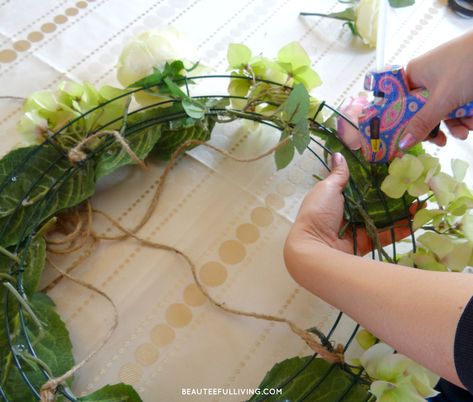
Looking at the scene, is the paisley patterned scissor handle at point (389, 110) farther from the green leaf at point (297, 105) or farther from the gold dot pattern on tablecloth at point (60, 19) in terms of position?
the gold dot pattern on tablecloth at point (60, 19)

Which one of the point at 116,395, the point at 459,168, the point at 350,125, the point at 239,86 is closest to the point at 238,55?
the point at 239,86

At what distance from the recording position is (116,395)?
0.39 meters

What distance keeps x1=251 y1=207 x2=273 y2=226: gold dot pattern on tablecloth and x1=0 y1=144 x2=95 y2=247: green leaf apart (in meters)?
0.16

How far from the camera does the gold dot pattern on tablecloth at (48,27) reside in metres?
0.61

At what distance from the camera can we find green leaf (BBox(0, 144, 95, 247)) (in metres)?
0.46

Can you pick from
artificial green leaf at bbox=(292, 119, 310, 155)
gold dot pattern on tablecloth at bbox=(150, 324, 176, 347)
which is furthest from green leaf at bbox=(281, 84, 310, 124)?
gold dot pattern on tablecloth at bbox=(150, 324, 176, 347)

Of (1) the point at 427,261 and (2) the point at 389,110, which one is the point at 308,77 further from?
(1) the point at 427,261

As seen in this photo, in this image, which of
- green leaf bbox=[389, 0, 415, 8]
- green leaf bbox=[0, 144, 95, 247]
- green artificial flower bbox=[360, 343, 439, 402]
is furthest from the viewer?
green leaf bbox=[389, 0, 415, 8]

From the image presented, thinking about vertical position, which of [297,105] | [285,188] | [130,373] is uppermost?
[297,105]

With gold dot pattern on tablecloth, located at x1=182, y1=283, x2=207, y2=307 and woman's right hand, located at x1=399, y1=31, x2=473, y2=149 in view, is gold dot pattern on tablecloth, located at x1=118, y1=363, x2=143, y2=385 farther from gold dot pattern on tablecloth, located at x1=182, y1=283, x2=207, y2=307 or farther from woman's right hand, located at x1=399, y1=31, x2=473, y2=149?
woman's right hand, located at x1=399, y1=31, x2=473, y2=149

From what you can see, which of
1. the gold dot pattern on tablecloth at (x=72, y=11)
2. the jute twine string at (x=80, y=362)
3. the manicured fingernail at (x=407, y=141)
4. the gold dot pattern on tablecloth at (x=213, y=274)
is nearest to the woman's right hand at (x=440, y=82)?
the manicured fingernail at (x=407, y=141)

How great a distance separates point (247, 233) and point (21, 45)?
37 cm

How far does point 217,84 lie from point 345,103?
0.50 ft

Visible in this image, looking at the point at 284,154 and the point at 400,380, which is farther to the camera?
the point at 284,154
